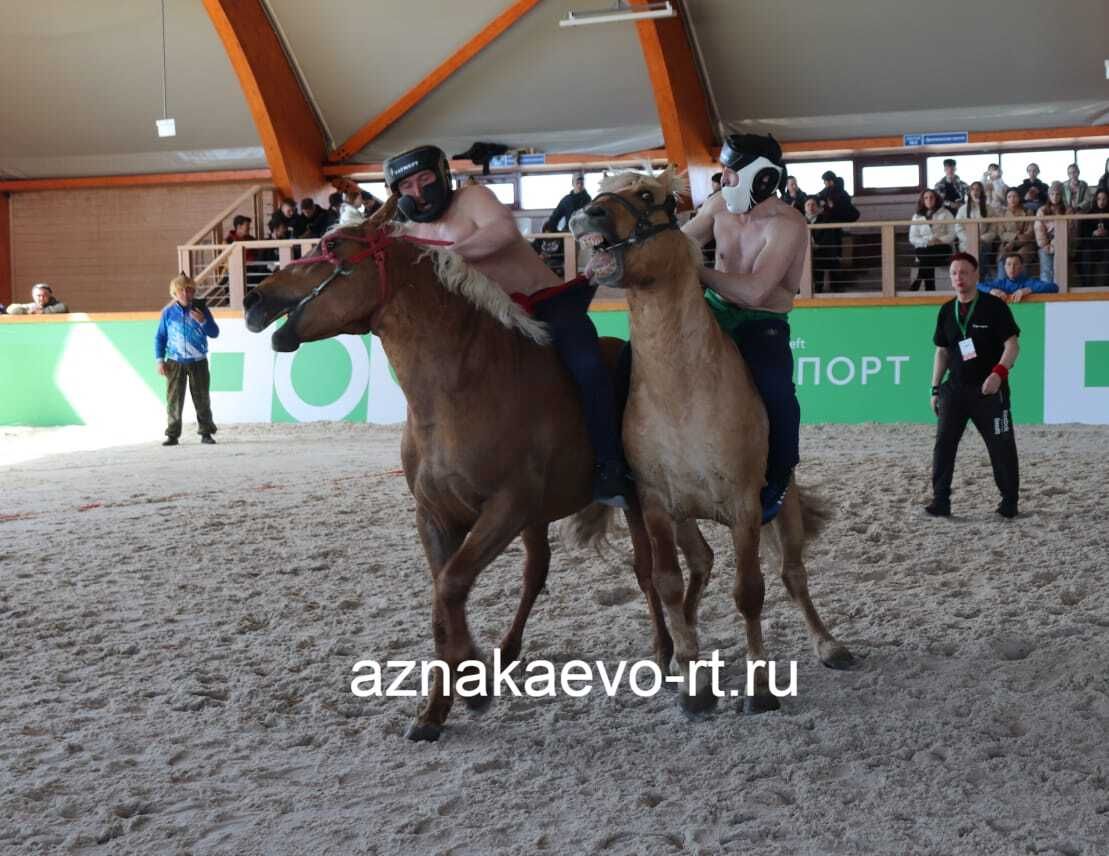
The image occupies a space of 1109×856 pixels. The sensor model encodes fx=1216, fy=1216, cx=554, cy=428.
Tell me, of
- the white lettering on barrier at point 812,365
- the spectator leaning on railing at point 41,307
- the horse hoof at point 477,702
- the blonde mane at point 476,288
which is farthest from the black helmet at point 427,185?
the spectator leaning on railing at point 41,307

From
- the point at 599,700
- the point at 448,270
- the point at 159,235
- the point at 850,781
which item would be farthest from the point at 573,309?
the point at 159,235

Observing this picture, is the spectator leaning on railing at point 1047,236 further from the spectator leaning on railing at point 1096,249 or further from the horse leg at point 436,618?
the horse leg at point 436,618

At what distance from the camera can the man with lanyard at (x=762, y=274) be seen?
4.18 m

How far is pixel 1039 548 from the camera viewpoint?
21.0 feet

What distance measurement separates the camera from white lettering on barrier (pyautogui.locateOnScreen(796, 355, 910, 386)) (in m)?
13.2

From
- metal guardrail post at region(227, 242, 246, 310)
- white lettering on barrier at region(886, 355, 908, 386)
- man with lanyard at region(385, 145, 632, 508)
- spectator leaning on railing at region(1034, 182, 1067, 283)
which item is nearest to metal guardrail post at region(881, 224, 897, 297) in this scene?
white lettering on barrier at region(886, 355, 908, 386)

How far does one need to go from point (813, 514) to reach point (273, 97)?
15973mm

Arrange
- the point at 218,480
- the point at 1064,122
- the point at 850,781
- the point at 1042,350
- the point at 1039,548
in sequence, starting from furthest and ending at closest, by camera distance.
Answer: the point at 1064,122
the point at 1042,350
the point at 218,480
the point at 1039,548
the point at 850,781

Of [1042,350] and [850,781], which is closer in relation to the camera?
[850,781]

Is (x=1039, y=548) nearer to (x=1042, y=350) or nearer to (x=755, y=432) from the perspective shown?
(x=755, y=432)

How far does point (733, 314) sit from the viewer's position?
4.38m

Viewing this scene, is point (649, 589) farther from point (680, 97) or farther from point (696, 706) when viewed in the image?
point (680, 97)

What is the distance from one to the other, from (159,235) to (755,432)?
20.1 meters

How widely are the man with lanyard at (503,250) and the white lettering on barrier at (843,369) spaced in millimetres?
9368
